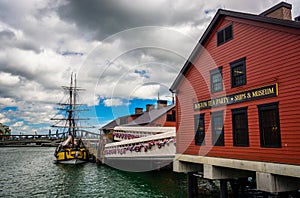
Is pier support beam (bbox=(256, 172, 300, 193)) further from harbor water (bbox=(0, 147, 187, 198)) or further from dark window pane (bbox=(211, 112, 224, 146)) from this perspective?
harbor water (bbox=(0, 147, 187, 198))

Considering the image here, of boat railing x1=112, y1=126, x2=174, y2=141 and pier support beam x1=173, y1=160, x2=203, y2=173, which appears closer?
pier support beam x1=173, y1=160, x2=203, y2=173

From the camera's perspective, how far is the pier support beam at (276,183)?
10.7m

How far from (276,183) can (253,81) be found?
15.6 ft

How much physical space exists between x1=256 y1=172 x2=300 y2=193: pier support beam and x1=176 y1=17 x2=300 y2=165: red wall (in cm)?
77

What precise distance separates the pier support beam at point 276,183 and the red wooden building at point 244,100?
1.6 inches

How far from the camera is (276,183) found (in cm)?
1067

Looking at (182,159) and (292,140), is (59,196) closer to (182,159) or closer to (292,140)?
(182,159)

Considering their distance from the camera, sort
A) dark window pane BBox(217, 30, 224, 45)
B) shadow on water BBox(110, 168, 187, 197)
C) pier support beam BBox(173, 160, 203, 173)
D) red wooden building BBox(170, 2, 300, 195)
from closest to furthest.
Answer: red wooden building BBox(170, 2, 300, 195) < dark window pane BBox(217, 30, 224, 45) < pier support beam BBox(173, 160, 203, 173) < shadow on water BBox(110, 168, 187, 197)

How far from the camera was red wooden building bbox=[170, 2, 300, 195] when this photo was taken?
1039 centimetres

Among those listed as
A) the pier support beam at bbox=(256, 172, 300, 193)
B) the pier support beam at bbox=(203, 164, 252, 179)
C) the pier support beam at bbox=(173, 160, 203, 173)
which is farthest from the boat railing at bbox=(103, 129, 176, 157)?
the pier support beam at bbox=(256, 172, 300, 193)

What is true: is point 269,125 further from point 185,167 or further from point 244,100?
point 185,167

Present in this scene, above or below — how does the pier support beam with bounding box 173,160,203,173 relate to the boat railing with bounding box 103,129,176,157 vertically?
below

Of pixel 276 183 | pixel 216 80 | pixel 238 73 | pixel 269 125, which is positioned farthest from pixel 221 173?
pixel 238 73

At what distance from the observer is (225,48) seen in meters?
14.3
